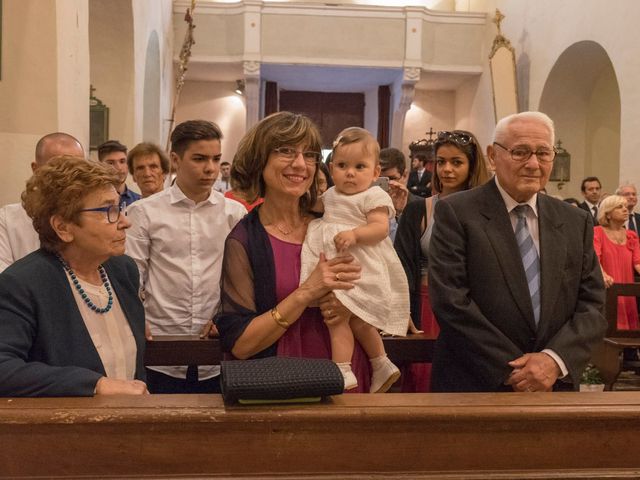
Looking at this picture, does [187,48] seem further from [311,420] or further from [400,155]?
[311,420]

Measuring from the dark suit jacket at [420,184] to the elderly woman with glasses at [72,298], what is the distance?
6.16 m

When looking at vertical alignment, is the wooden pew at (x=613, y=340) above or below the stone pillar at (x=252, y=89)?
below

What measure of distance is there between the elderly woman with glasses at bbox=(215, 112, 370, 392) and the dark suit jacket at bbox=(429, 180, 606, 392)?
1.52 ft

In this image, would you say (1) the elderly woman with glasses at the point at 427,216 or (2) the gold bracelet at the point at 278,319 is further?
(1) the elderly woman with glasses at the point at 427,216

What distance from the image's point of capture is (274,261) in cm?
227

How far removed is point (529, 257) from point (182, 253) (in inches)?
56.4

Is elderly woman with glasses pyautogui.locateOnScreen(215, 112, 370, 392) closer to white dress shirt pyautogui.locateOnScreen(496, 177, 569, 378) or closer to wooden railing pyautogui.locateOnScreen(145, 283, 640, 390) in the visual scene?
wooden railing pyautogui.locateOnScreen(145, 283, 640, 390)

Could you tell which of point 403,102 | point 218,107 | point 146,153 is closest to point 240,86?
point 218,107

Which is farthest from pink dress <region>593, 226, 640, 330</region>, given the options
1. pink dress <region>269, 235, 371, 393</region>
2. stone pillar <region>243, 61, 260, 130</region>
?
stone pillar <region>243, 61, 260, 130</region>

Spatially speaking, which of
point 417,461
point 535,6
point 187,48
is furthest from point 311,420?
point 535,6

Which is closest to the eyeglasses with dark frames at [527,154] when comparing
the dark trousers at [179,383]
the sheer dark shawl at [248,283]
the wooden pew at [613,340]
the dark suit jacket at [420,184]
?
the sheer dark shawl at [248,283]

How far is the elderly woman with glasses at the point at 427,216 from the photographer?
11.3 feet

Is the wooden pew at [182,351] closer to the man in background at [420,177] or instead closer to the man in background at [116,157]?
the man in background at [116,157]

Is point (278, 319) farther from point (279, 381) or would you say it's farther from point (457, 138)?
point (457, 138)
